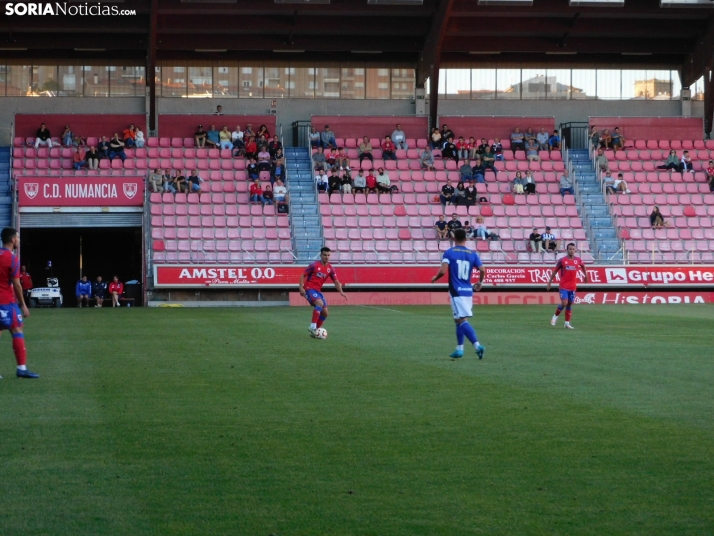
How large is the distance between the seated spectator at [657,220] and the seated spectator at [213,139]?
57.3 feet

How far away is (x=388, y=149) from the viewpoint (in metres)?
42.7

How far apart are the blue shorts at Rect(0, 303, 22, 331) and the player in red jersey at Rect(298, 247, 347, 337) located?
23.3 feet

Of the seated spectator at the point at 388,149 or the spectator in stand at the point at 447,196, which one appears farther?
the seated spectator at the point at 388,149

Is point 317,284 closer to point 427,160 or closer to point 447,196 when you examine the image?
point 447,196

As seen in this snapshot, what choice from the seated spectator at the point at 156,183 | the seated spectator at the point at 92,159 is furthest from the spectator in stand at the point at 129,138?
the seated spectator at the point at 156,183

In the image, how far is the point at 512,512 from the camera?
5.96 metres

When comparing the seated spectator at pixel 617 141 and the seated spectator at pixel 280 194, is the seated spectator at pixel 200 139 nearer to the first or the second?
the seated spectator at pixel 280 194

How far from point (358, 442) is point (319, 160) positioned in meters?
34.3

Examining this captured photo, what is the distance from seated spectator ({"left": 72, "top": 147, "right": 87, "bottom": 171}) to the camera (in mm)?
39688

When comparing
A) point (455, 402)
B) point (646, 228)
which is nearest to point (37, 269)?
point (646, 228)

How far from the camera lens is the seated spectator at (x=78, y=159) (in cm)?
3969

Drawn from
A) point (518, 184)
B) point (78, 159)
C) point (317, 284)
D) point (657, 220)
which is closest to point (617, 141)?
point (657, 220)

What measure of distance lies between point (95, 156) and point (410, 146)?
12.9 meters

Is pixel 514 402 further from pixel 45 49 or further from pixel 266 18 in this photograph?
pixel 45 49
